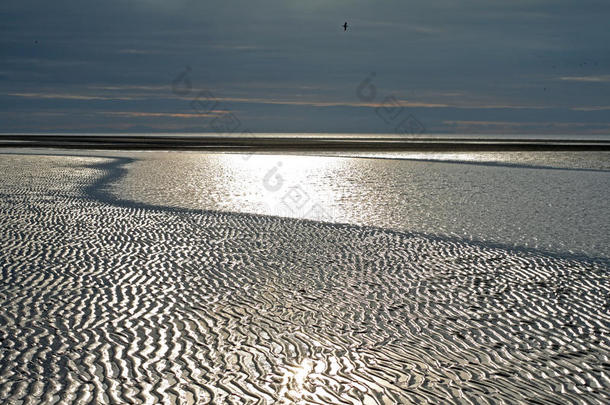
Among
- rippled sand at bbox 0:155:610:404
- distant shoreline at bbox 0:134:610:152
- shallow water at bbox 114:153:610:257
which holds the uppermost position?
distant shoreline at bbox 0:134:610:152

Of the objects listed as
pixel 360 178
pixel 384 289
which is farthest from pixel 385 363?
pixel 360 178

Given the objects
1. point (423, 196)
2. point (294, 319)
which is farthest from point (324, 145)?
point (294, 319)

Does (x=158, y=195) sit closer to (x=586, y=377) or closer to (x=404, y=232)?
(x=404, y=232)

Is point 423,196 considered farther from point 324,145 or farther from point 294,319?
point 324,145

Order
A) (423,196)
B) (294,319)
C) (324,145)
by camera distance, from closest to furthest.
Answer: (294,319)
(423,196)
(324,145)

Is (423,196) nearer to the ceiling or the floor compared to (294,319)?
nearer to the ceiling

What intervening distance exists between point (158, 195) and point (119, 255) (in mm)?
9388

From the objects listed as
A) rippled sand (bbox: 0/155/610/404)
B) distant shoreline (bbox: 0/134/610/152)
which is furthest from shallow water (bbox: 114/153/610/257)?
distant shoreline (bbox: 0/134/610/152)

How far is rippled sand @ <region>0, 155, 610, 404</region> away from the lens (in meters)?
5.47

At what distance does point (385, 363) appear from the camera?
603cm

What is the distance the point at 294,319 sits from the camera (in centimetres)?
744

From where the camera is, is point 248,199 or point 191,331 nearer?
point 191,331

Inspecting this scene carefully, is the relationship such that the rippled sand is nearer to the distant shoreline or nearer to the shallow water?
the shallow water

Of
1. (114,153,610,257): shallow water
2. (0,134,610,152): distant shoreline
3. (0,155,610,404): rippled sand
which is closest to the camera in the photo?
(0,155,610,404): rippled sand
